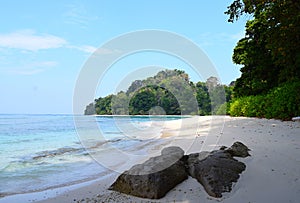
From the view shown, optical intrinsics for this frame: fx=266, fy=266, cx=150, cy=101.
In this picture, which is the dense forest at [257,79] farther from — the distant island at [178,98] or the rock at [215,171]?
the rock at [215,171]

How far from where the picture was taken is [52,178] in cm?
636

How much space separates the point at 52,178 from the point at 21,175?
47.4 inches

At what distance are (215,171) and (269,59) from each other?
17830mm

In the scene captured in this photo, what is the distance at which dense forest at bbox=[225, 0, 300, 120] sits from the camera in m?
7.61

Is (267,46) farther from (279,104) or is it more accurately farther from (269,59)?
(269,59)

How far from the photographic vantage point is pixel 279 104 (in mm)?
13836

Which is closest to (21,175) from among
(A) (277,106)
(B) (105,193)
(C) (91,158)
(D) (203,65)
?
(C) (91,158)

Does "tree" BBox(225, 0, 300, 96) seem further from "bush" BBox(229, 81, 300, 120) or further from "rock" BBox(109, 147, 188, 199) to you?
"rock" BBox(109, 147, 188, 199)

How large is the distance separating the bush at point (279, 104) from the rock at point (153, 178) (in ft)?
32.8

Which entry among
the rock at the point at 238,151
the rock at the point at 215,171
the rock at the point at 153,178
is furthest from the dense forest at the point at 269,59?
the rock at the point at 153,178

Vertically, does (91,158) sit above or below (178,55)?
below

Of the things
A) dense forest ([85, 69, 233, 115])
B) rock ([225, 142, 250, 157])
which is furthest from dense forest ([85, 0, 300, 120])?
rock ([225, 142, 250, 157])

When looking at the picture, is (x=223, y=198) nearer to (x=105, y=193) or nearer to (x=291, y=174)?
(x=291, y=174)

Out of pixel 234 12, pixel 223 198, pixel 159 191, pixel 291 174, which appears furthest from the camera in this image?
pixel 234 12
